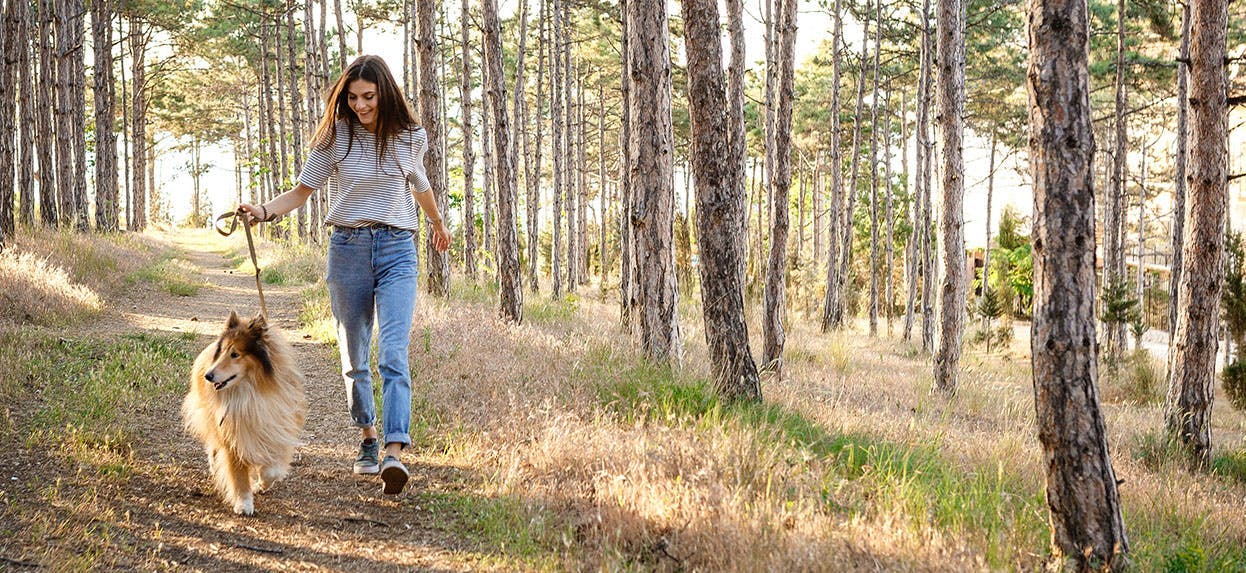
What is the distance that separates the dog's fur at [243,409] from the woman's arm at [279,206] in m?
0.54

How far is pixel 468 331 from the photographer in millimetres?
8828

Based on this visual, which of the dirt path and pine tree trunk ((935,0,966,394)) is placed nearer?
the dirt path

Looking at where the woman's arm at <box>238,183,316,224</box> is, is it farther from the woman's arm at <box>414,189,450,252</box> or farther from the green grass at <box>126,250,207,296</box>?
the green grass at <box>126,250,207,296</box>

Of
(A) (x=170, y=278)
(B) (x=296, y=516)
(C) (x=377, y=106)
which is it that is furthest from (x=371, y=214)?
(A) (x=170, y=278)

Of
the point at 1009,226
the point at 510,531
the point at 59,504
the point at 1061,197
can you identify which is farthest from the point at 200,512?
the point at 1009,226

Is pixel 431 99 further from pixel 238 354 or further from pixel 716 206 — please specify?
pixel 238 354

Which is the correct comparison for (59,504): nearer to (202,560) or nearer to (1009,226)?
(202,560)

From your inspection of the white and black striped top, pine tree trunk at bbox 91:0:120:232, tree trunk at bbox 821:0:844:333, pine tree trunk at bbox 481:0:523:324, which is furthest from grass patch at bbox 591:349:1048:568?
pine tree trunk at bbox 91:0:120:232

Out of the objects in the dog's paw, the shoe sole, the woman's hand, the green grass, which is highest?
the woman's hand

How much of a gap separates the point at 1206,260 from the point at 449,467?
6.98m

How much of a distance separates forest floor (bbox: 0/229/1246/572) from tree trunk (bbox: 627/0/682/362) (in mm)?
563

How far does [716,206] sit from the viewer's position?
625cm

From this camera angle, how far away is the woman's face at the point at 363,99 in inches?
180

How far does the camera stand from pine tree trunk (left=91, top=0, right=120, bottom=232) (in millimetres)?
22875
